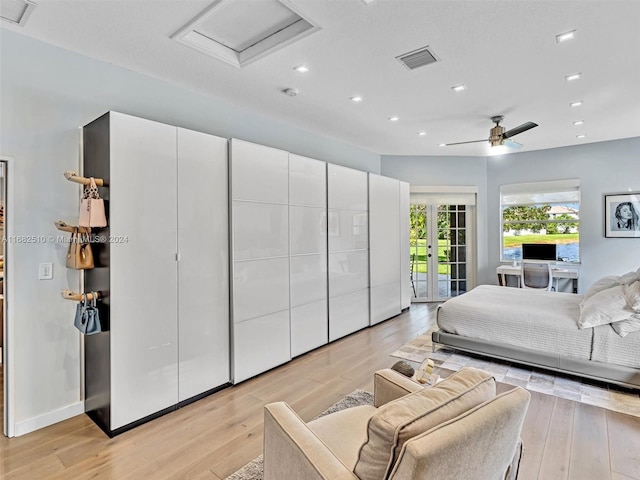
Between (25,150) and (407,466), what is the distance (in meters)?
3.10

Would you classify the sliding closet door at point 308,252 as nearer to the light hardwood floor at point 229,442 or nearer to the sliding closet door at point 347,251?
the sliding closet door at point 347,251

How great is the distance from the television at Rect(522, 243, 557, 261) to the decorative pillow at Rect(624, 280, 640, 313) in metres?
3.12

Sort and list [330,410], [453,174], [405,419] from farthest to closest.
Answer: [453,174]
[330,410]
[405,419]

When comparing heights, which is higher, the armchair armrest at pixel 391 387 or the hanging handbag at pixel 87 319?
the hanging handbag at pixel 87 319

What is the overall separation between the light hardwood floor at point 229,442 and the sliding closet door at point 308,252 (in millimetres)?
847

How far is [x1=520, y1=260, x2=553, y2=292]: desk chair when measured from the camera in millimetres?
5598

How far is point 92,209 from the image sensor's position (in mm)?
2422

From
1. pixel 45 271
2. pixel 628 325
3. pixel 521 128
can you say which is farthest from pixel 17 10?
pixel 628 325

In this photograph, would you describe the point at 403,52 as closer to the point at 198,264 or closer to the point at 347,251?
the point at 198,264

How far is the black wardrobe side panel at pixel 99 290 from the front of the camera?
2506 millimetres

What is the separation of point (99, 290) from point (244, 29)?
2.20 m

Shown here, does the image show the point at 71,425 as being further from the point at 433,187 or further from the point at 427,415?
the point at 433,187

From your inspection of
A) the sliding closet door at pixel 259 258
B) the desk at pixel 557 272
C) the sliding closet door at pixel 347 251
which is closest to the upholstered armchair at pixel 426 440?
the sliding closet door at pixel 259 258

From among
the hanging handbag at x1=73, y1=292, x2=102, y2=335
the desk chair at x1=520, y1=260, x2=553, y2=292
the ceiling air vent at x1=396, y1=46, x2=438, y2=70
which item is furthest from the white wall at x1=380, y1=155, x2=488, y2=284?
the hanging handbag at x1=73, y1=292, x2=102, y2=335
